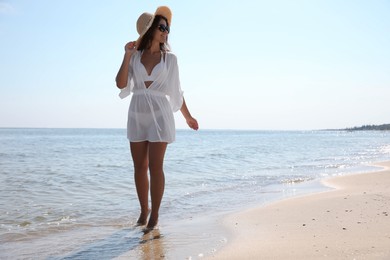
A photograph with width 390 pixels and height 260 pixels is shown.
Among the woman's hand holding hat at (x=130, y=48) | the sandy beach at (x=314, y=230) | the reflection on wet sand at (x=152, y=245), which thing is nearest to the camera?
the sandy beach at (x=314, y=230)

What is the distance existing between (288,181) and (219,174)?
2.12m

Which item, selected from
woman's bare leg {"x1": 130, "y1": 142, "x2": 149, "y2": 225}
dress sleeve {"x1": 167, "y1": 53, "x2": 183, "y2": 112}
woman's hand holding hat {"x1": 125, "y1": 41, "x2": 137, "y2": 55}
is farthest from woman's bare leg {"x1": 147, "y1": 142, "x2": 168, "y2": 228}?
woman's hand holding hat {"x1": 125, "y1": 41, "x2": 137, "y2": 55}

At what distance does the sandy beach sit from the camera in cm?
259

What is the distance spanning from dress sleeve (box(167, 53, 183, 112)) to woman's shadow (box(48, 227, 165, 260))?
116 cm

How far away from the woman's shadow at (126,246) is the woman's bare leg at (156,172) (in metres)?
0.17

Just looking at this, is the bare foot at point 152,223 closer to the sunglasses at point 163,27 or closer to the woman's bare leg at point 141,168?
the woman's bare leg at point 141,168

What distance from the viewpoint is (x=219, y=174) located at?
9664mm

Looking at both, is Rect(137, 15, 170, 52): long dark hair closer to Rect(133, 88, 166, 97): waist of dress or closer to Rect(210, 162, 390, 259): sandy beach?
Rect(133, 88, 166, 97): waist of dress

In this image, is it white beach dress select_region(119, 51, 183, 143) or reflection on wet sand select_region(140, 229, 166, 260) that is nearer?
reflection on wet sand select_region(140, 229, 166, 260)

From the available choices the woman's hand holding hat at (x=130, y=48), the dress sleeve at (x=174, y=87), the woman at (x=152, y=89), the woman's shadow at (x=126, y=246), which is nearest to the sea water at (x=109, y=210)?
the woman's shadow at (x=126, y=246)

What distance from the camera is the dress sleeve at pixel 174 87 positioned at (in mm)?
3613

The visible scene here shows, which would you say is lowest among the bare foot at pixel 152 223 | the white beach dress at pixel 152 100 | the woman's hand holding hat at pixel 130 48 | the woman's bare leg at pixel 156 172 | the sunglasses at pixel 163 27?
the bare foot at pixel 152 223

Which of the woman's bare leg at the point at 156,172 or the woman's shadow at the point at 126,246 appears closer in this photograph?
the woman's shadow at the point at 126,246

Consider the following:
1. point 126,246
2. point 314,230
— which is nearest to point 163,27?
point 126,246
